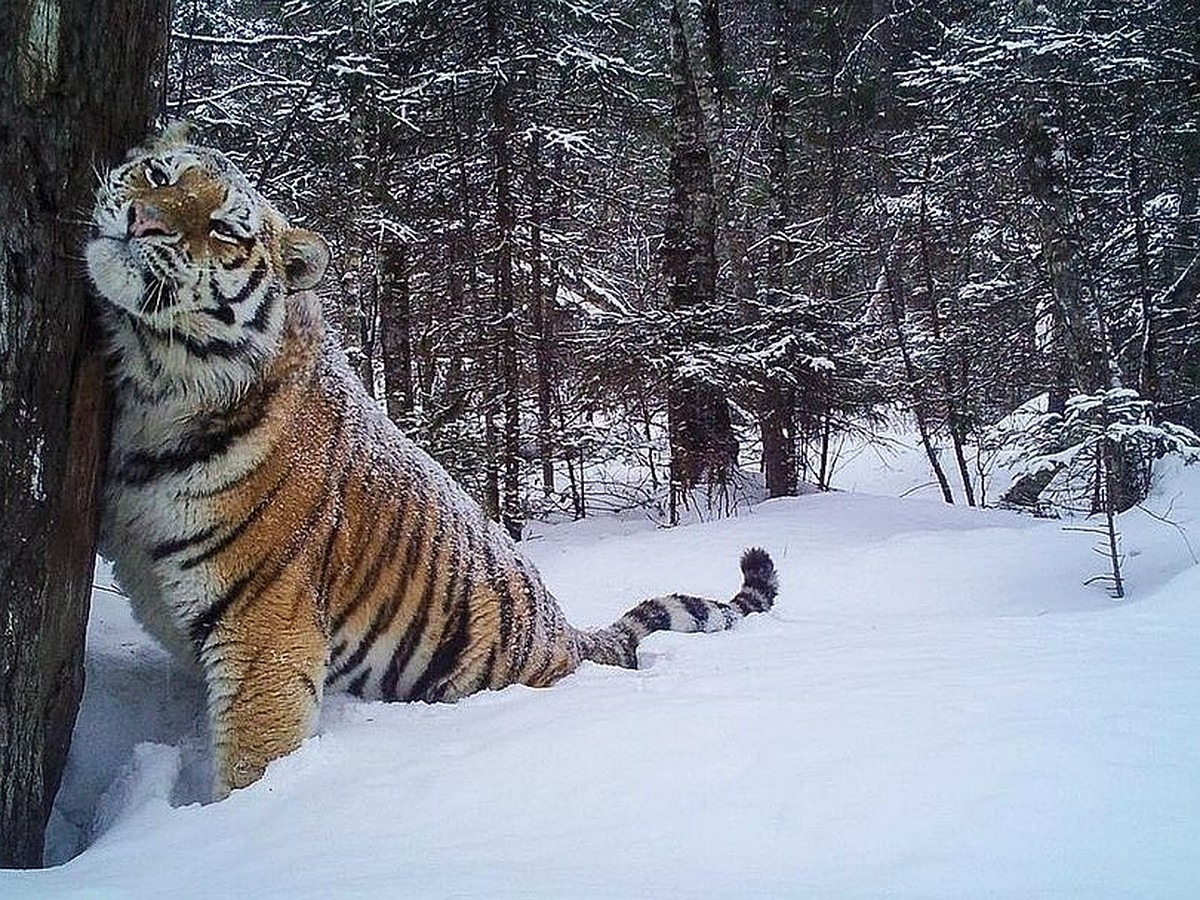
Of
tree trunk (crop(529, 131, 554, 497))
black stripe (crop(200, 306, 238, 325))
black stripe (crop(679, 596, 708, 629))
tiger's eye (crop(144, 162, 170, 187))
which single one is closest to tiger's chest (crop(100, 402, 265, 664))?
black stripe (crop(200, 306, 238, 325))

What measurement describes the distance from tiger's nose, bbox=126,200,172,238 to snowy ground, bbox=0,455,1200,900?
167cm

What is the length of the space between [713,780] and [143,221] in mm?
2297

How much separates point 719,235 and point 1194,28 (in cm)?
625

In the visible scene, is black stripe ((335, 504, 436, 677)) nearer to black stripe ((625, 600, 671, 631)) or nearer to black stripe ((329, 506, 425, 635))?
black stripe ((329, 506, 425, 635))

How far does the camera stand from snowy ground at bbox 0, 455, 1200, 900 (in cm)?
195

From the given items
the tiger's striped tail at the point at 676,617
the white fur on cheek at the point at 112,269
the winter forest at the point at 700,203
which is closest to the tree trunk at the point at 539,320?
the winter forest at the point at 700,203

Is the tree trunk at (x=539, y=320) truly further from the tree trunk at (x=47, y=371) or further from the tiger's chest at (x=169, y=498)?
the tree trunk at (x=47, y=371)

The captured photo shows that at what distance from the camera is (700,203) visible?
1224cm

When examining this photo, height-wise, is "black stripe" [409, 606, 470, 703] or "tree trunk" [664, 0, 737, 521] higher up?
"tree trunk" [664, 0, 737, 521]

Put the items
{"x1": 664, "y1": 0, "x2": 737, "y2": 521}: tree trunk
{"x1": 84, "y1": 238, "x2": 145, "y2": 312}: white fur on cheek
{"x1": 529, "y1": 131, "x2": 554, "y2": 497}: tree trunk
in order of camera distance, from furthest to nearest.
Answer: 1. {"x1": 664, "y1": 0, "x2": 737, "y2": 521}: tree trunk
2. {"x1": 529, "y1": 131, "x2": 554, "y2": 497}: tree trunk
3. {"x1": 84, "y1": 238, "x2": 145, "y2": 312}: white fur on cheek

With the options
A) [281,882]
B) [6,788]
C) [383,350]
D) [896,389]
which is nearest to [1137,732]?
[281,882]

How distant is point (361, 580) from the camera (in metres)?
3.53

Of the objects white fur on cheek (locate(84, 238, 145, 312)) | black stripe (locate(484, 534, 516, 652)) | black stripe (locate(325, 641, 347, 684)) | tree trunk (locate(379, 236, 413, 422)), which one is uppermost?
tree trunk (locate(379, 236, 413, 422))

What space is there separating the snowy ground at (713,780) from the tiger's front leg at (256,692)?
0.51 feet
